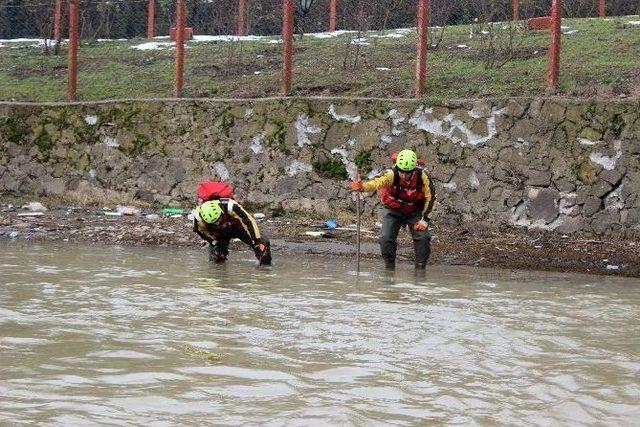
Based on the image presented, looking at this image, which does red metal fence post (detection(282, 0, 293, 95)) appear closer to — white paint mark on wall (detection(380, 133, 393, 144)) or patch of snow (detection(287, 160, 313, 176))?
patch of snow (detection(287, 160, 313, 176))

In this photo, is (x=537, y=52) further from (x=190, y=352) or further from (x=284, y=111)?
(x=190, y=352)

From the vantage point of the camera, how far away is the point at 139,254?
13.8m

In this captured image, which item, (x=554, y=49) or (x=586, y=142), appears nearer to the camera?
(x=586, y=142)

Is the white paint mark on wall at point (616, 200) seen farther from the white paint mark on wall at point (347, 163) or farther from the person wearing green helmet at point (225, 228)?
the person wearing green helmet at point (225, 228)

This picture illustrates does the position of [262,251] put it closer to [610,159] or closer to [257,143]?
[257,143]

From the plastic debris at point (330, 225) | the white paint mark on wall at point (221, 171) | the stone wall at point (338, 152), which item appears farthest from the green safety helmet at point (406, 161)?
the white paint mark on wall at point (221, 171)

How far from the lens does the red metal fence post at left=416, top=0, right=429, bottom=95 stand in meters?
16.0

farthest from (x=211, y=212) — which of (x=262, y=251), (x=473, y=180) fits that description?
(x=473, y=180)

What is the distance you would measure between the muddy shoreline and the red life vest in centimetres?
73

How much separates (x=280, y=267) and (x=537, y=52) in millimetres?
7651

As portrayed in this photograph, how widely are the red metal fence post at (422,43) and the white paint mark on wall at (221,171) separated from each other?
3.04 metres

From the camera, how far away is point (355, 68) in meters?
18.8

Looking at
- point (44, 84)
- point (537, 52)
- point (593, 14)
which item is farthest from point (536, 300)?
point (593, 14)

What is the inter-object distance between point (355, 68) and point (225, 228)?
6.57 m
